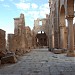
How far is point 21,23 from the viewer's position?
2052 cm

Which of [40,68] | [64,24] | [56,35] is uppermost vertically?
[64,24]

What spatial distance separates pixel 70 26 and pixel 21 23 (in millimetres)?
8488

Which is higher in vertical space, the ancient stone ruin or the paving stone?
the ancient stone ruin

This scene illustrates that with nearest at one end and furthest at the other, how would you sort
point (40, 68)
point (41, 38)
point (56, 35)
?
point (40, 68) < point (56, 35) < point (41, 38)

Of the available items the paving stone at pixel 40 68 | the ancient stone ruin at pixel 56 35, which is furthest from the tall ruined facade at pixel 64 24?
the paving stone at pixel 40 68

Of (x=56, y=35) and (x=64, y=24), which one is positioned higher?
(x=64, y=24)

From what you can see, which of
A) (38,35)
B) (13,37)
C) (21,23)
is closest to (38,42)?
(38,35)

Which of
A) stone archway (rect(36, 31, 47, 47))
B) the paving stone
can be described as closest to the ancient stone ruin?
the paving stone

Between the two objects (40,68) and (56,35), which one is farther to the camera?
(56,35)

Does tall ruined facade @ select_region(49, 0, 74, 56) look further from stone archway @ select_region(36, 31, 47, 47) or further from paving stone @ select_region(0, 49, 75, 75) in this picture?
stone archway @ select_region(36, 31, 47, 47)

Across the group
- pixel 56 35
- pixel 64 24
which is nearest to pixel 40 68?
pixel 64 24

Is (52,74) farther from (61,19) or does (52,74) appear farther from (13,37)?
(61,19)

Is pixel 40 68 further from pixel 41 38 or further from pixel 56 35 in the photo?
pixel 41 38

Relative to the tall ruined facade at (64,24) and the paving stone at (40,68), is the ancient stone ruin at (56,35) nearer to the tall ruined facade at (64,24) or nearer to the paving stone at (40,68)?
the tall ruined facade at (64,24)
